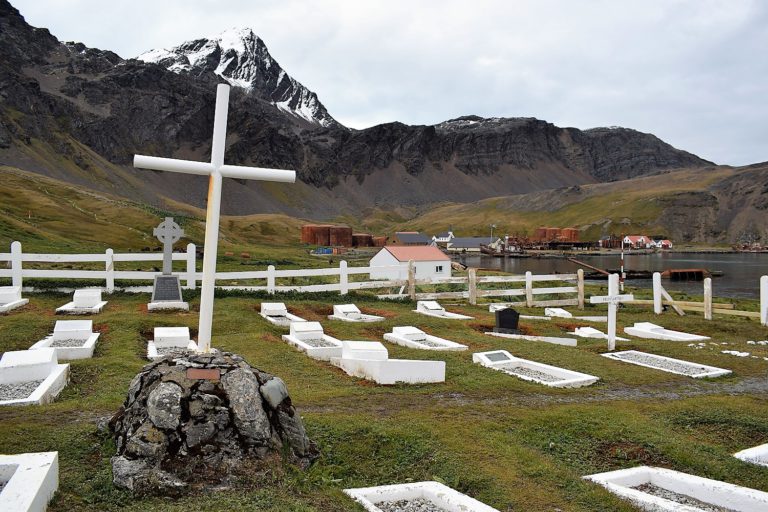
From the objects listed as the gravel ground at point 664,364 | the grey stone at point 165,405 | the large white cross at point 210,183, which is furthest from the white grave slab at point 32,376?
the gravel ground at point 664,364

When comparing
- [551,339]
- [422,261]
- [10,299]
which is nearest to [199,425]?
[551,339]

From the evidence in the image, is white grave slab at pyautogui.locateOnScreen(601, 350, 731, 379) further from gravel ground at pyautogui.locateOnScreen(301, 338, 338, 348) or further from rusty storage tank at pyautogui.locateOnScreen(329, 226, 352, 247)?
rusty storage tank at pyautogui.locateOnScreen(329, 226, 352, 247)

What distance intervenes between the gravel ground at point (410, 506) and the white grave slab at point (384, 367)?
4.94 meters

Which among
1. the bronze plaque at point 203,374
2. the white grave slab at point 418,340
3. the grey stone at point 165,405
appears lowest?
the white grave slab at point 418,340

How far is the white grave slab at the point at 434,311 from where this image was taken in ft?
74.3

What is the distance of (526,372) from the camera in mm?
13891

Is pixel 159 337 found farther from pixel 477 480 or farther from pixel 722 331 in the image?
pixel 722 331

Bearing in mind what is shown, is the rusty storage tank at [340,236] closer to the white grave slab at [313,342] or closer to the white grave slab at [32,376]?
the white grave slab at [313,342]

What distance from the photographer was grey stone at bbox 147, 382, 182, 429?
271 inches

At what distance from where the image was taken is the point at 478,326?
20969 mm

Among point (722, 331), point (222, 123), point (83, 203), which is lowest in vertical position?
point (722, 331)

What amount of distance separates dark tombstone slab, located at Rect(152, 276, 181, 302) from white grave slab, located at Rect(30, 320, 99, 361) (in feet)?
16.1

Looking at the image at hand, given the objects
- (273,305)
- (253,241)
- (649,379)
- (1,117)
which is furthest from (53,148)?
(649,379)

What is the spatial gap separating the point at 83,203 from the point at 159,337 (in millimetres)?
91545
